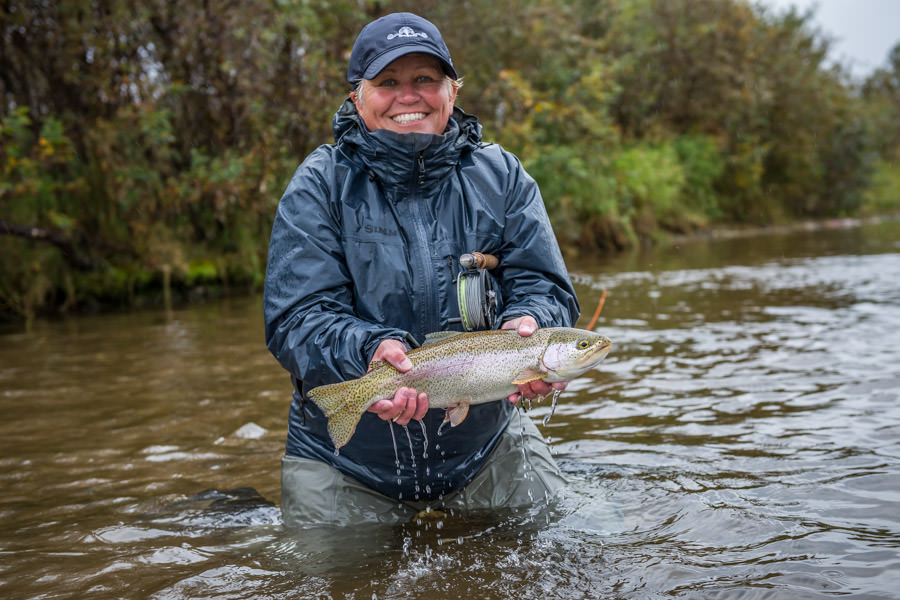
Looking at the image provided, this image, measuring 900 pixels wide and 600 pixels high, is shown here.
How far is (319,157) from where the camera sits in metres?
3.96

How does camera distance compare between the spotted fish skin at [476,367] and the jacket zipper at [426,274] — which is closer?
the spotted fish skin at [476,367]

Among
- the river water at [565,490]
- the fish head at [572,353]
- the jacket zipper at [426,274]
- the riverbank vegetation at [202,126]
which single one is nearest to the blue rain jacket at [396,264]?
the jacket zipper at [426,274]

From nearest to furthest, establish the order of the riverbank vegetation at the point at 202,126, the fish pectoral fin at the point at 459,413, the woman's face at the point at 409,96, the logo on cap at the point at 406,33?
the fish pectoral fin at the point at 459,413, the logo on cap at the point at 406,33, the woman's face at the point at 409,96, the riverbank vegetation at the point at 202,126

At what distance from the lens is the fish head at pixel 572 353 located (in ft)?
11.1

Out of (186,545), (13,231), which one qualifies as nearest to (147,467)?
(186,545)

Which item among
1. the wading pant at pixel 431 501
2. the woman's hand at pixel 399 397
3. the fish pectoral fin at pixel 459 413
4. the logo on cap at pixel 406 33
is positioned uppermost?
the logo on cap at pixel 406 33

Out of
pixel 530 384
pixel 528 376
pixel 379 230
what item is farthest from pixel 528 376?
pixel 379 230

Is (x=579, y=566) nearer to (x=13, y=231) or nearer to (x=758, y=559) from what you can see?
(x=758, y=559)

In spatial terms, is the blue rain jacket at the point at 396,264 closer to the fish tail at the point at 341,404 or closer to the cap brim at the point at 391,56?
the fish tail at the point at 341,404

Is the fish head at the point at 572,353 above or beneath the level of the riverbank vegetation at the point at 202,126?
beneath

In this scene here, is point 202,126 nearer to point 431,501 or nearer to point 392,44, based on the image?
point 392,44

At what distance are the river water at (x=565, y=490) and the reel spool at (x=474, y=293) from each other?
1.11 m

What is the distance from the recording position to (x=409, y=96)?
3850 millimetres

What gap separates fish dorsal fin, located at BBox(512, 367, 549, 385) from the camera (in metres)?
3.39
